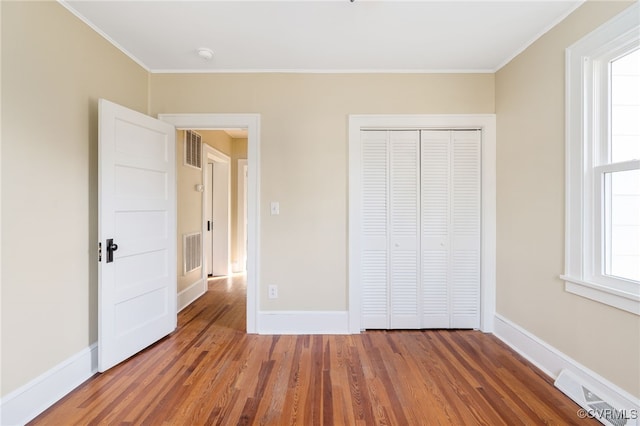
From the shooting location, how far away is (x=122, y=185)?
2.08 metres

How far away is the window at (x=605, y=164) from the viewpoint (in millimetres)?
1535

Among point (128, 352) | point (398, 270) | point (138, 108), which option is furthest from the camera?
point (398, 270)

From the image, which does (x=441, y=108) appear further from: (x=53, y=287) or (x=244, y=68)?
(x=53, y=287)

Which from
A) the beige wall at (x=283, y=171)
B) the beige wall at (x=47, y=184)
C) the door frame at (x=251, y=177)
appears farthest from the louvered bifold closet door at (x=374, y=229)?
the beige wall at (x=47, y=184)

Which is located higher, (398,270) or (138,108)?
(138,108)

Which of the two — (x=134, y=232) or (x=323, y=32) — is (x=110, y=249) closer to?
(x=134, y=232)

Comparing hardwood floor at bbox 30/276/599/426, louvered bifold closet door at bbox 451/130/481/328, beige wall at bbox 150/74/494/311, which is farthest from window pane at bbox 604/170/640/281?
beige wall at bbox 150/74/494/311

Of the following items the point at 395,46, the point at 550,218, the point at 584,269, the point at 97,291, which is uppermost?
the point at 395,46

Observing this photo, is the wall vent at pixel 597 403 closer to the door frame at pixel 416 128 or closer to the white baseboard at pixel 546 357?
the white baseboard at pixel 546 357

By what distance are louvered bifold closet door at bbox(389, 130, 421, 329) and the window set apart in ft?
3.63

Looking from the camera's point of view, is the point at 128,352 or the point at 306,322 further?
the point at 306,322

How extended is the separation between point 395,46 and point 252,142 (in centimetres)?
147

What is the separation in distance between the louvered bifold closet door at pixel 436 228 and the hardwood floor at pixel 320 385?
261 millimetres

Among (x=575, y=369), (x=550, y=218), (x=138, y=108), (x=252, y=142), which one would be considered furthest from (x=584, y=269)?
(x=138, y=108)
